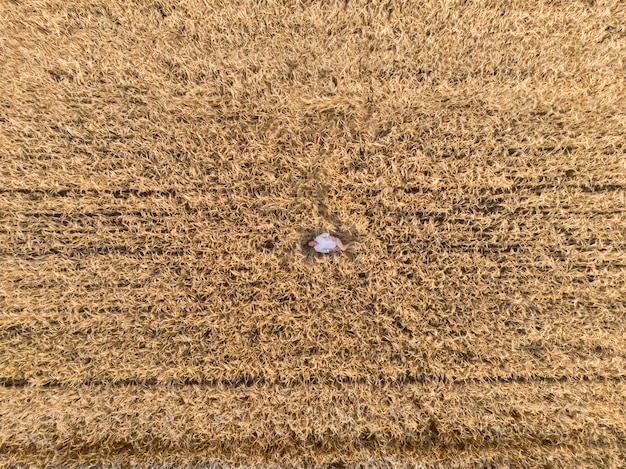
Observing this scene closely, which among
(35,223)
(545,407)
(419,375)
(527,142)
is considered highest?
(527,142)

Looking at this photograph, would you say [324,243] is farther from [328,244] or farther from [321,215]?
[321,215]

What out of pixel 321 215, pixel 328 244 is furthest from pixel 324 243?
pixel 321 215

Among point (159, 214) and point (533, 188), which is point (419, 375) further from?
point (159, 214)

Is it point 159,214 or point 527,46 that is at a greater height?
point 527,46

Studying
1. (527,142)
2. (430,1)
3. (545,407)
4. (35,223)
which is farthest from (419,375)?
(35,223)
